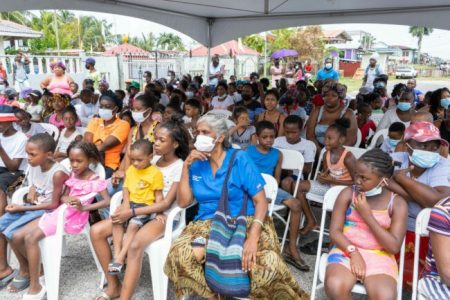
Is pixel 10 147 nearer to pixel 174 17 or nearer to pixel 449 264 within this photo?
pixel 449 264

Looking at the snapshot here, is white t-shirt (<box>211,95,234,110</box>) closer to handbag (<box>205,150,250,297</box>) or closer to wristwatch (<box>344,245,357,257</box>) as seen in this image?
handbag (<box>205,150,250,297</box>)

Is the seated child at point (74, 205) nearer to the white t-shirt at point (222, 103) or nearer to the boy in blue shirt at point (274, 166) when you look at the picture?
the boy in blue shirt at point (274, 166)

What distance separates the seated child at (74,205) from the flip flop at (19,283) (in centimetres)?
20

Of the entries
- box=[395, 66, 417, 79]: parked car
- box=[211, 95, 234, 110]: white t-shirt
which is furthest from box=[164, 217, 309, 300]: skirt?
box=[395, 66, 417, 79]: parked car

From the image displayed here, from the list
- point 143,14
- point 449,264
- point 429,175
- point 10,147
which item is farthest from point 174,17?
point 449,264

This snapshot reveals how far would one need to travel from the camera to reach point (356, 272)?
A: 6.65ft

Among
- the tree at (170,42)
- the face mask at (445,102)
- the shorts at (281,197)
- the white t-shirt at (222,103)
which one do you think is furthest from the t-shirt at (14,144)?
the tree at (170,42)

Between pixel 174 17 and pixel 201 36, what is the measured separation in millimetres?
1062

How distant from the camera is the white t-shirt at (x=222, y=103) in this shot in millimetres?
6933

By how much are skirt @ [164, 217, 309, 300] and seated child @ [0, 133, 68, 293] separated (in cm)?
108

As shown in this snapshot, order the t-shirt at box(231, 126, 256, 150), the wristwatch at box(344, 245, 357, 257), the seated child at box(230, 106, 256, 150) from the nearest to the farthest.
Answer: the wristwatch at box(344, 245, 357, 257), the seated child at box(230, 106, 256, 150), the t-shirt at box(231, 126, 256, 150)

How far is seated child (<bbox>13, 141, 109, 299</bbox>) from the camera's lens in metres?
2.53

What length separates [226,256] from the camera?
2115 millimetres

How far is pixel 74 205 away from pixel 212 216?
40.1 inches
